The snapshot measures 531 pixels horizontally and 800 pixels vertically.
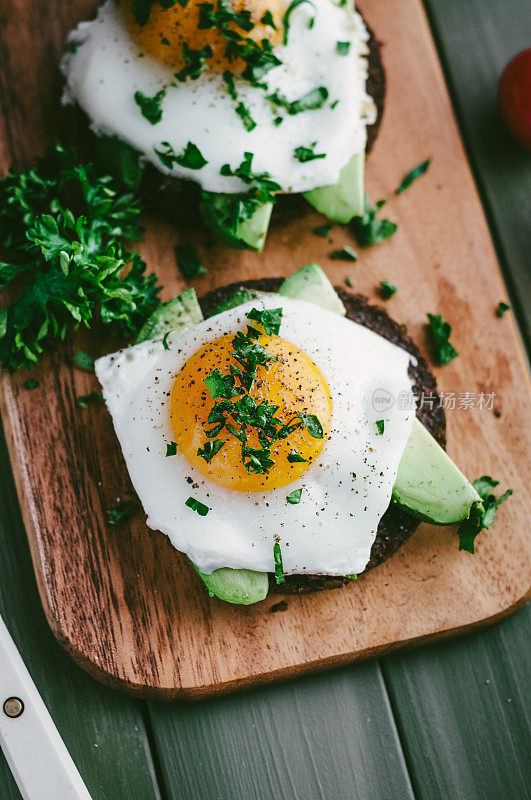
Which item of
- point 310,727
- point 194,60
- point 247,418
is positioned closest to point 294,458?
point 247,418

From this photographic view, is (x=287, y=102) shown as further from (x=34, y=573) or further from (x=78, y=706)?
(x=78, y=706)

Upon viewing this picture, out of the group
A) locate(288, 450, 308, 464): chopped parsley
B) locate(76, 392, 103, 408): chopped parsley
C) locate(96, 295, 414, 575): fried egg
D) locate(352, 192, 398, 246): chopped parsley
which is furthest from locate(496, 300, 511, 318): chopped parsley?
locate(76, 392, 103, 408): chopped parsley

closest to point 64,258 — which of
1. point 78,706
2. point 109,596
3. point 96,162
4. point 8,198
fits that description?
point 8,198

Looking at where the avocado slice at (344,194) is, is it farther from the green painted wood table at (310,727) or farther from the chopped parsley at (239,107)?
the green painted wood table at (310,727)

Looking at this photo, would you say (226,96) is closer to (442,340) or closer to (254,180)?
(254,180)

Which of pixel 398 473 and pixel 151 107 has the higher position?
pixel 151 107

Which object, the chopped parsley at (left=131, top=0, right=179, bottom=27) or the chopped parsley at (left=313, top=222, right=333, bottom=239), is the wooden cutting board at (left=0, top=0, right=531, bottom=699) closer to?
the chopped parsley at (left=313, top=222, right=333, bottom=239)
